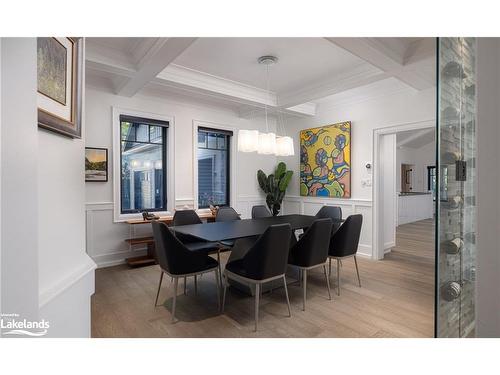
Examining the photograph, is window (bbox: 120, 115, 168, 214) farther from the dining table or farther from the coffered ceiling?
the dining table

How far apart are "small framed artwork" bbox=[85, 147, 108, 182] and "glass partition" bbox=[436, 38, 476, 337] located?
4.17m

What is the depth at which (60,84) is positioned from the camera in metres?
0.94

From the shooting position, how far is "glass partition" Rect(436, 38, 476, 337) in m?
0.99

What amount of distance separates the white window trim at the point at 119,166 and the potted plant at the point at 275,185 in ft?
6.52

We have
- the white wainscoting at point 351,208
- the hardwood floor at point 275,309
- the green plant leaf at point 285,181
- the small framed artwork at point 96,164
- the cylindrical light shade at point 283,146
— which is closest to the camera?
the hardwood floor at point 275,309

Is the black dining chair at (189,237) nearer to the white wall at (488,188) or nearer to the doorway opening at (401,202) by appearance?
the doorway opening at (401,202)

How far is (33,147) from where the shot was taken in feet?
2.33

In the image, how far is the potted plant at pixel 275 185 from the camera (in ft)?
18.8

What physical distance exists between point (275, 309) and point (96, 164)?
3.24m

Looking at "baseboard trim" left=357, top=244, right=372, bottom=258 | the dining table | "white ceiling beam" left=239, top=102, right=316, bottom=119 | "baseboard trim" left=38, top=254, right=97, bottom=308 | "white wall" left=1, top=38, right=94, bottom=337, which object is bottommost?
"baseboard trim" left=357, top=244, right=372, bottom=258

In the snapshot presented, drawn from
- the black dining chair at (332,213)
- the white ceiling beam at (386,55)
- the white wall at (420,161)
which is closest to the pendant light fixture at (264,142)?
the white ceiling beam at (386,55)

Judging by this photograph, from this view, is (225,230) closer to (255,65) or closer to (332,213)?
(332,213)

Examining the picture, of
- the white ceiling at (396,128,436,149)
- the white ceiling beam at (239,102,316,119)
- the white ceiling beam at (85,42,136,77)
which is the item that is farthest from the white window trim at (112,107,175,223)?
the white ceiling at (396,128,436,149)

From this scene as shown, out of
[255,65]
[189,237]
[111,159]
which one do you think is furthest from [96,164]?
[255,65]
